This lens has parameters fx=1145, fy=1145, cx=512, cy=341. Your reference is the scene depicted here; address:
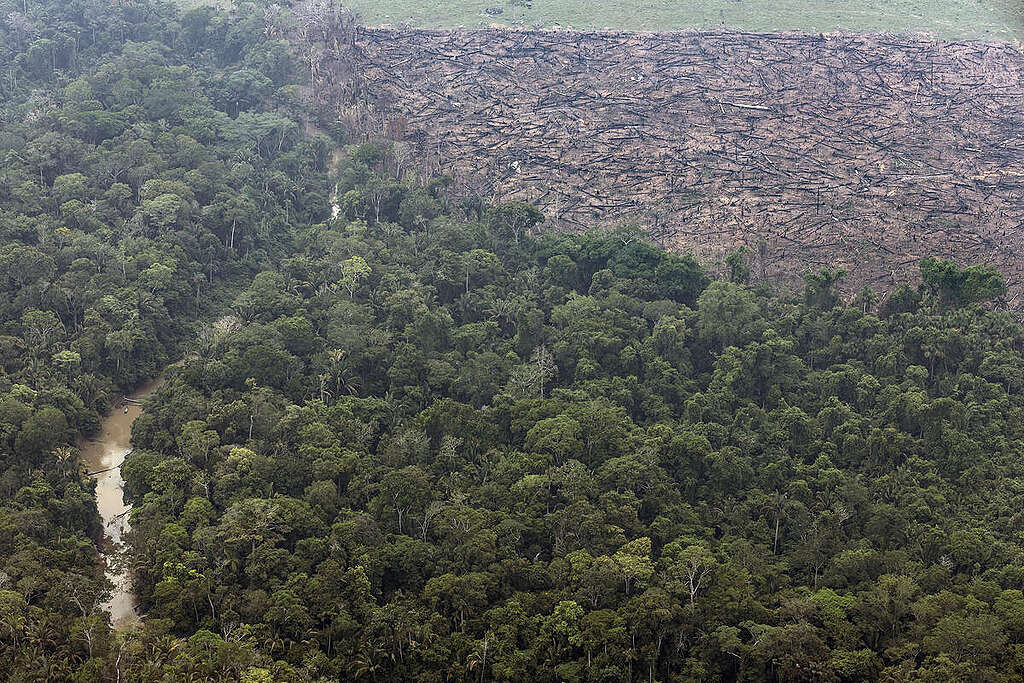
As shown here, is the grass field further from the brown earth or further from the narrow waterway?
the narrow waterway

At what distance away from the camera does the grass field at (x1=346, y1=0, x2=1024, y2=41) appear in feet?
200

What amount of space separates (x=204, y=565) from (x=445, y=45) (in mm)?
37734

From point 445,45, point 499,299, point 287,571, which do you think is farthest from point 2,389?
point 445,45

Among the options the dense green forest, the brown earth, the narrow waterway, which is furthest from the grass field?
the narrow waterway

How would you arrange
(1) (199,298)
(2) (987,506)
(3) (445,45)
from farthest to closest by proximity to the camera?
(3) (445,45) → (1) (199,298) → (2) (987,506)

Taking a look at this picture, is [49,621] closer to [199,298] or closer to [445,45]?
[199,298]

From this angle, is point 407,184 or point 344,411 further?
point 407,184

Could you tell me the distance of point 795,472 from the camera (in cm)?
4097

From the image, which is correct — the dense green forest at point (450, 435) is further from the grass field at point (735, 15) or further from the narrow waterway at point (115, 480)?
the grass field at point (735, 15)

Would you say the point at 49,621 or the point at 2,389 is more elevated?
the point at 2,389

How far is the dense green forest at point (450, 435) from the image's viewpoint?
3309cm

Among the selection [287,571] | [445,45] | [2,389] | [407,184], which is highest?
[445,45]

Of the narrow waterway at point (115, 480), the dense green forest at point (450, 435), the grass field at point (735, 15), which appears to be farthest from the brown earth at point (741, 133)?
the narrow waterway at point (115, 480)

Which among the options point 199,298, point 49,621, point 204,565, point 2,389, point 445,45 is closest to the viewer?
point 49,621
